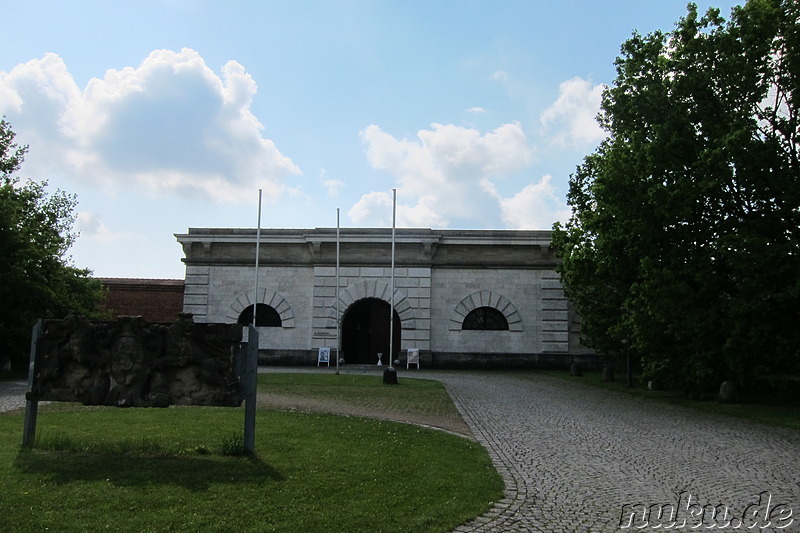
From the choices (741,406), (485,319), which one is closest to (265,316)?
(485,319)

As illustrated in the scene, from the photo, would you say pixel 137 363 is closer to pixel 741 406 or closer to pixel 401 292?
pixel 741 406

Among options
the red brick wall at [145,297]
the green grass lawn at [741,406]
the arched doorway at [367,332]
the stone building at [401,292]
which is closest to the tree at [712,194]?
the green grass lawn at [741,406]

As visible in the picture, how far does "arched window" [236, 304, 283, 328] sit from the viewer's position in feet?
102

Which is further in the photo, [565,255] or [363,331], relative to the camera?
[363,331]

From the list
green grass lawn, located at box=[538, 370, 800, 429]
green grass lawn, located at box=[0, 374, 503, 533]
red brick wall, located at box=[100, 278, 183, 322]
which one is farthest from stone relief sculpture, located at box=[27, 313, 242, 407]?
red brick wall, located at box=[100, 278, 183, 322]

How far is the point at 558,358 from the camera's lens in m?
30.2

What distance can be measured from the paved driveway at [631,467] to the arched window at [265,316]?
17.1 metres

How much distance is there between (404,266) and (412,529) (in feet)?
83.4

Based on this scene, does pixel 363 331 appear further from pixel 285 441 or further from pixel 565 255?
pixel 285 441

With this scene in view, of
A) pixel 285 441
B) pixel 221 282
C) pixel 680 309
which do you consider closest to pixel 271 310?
pixel 221 282

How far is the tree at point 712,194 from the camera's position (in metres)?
15.0

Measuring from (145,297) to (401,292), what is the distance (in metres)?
13.6

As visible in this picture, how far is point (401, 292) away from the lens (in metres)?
30.8

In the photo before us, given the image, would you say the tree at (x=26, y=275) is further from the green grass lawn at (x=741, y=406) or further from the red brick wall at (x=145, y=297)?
the green grass lawn at (x=741, y=406)
